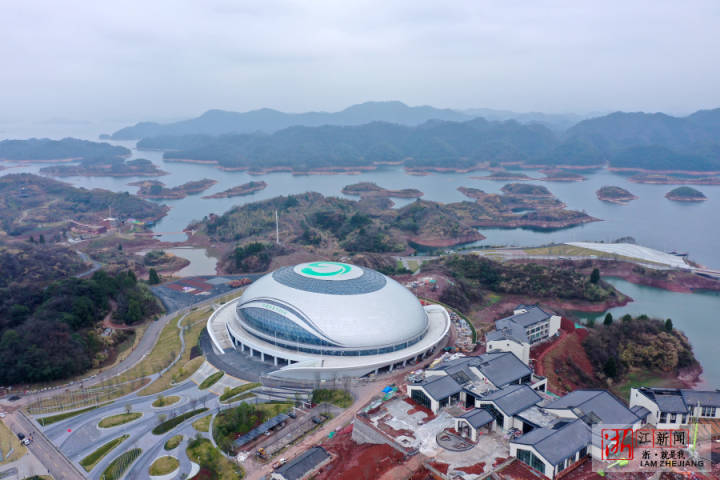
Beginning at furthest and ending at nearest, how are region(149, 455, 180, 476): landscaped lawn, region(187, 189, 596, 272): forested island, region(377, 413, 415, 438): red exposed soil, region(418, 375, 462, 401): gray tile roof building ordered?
region(187, 189, 596, 272): forested island
region(418, 375, 462, 401): gray tile roof building
region(377, 413, 415, 438): red exposed soil
region(149, 455, 180, 476): landscaped lawn

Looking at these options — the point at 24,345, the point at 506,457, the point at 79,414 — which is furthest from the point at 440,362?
the point at 24,345

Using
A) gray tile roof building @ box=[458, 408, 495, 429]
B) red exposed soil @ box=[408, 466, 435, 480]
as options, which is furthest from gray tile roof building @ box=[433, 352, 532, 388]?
red exposed soil @ box=[408, 466, 435, 480]

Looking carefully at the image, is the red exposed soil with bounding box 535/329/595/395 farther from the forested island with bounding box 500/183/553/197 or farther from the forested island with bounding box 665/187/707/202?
the forested island with bounding box 665/187/707/202

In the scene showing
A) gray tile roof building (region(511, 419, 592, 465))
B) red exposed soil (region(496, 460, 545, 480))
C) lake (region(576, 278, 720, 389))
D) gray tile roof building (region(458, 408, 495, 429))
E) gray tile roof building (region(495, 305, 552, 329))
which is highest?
gray tile roof building (region(511, 419, 592, 465))

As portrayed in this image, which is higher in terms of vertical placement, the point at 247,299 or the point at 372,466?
the point at 247,299

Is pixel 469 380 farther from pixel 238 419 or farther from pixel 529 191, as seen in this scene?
pixel 529 191

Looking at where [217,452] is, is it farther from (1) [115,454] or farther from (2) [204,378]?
(2) [204,378]
